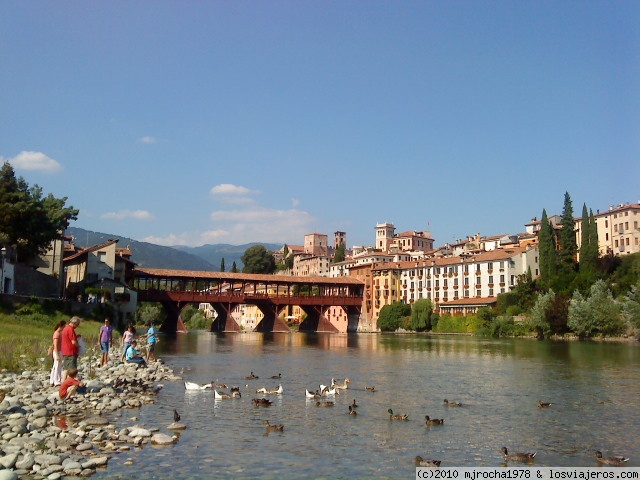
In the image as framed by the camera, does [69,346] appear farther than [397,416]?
No

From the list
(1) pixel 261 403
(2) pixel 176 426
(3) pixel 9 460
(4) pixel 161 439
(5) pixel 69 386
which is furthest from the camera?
(1) pixel 261 403

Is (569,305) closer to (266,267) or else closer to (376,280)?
(376,280)

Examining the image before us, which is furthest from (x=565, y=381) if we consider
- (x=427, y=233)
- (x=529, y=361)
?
(x=427, y=233)

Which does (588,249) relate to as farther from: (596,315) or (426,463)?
(426,463)

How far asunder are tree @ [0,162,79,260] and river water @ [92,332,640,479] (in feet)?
72.8

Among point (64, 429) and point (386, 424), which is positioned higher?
point (64, 429)

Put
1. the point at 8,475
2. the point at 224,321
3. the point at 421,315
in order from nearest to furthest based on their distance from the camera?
the point at 8,475 → the point at 421,315 → the point at 224,321

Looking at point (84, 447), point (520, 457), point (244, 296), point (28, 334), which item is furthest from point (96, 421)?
point (244, 296)

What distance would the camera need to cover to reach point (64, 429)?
1200cm

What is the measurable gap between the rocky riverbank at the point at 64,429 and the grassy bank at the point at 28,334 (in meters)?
2.29

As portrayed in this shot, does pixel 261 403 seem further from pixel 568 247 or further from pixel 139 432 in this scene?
pixel 568 247

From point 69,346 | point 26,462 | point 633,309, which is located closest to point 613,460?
point 26,462

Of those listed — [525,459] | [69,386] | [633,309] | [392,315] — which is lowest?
[525,459]

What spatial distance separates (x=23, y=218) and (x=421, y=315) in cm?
5196
